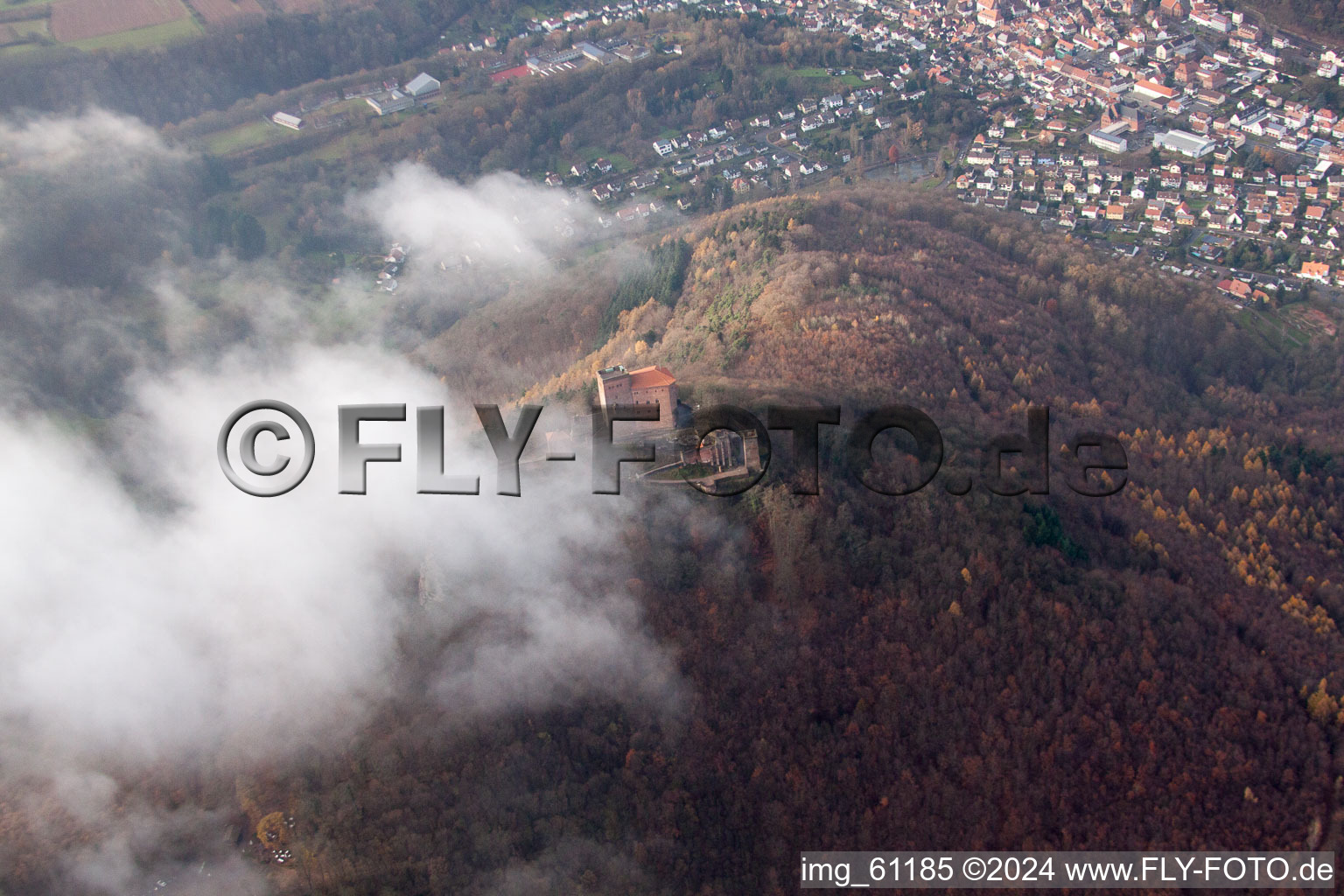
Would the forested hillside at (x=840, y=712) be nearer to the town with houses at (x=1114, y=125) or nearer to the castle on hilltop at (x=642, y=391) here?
the castle on hilltop at (x=642, y=391)

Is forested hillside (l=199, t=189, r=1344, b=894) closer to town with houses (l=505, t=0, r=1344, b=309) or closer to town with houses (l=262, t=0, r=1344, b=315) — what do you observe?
town with houses (l=262, t=0, r=1344, b=315)

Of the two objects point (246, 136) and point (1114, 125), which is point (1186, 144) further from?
point (246, 136)

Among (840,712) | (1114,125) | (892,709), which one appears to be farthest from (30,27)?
(892,709)

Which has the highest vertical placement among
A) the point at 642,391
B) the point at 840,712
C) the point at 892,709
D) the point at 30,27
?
the point at 30,27

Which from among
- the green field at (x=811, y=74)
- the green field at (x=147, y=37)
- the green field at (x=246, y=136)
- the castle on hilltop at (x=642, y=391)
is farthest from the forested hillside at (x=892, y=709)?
the green field at (x=147, y=37)

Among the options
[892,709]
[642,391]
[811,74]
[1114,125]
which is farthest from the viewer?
[811,74]

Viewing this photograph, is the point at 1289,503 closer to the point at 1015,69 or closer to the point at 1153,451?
the point at 1153,451
